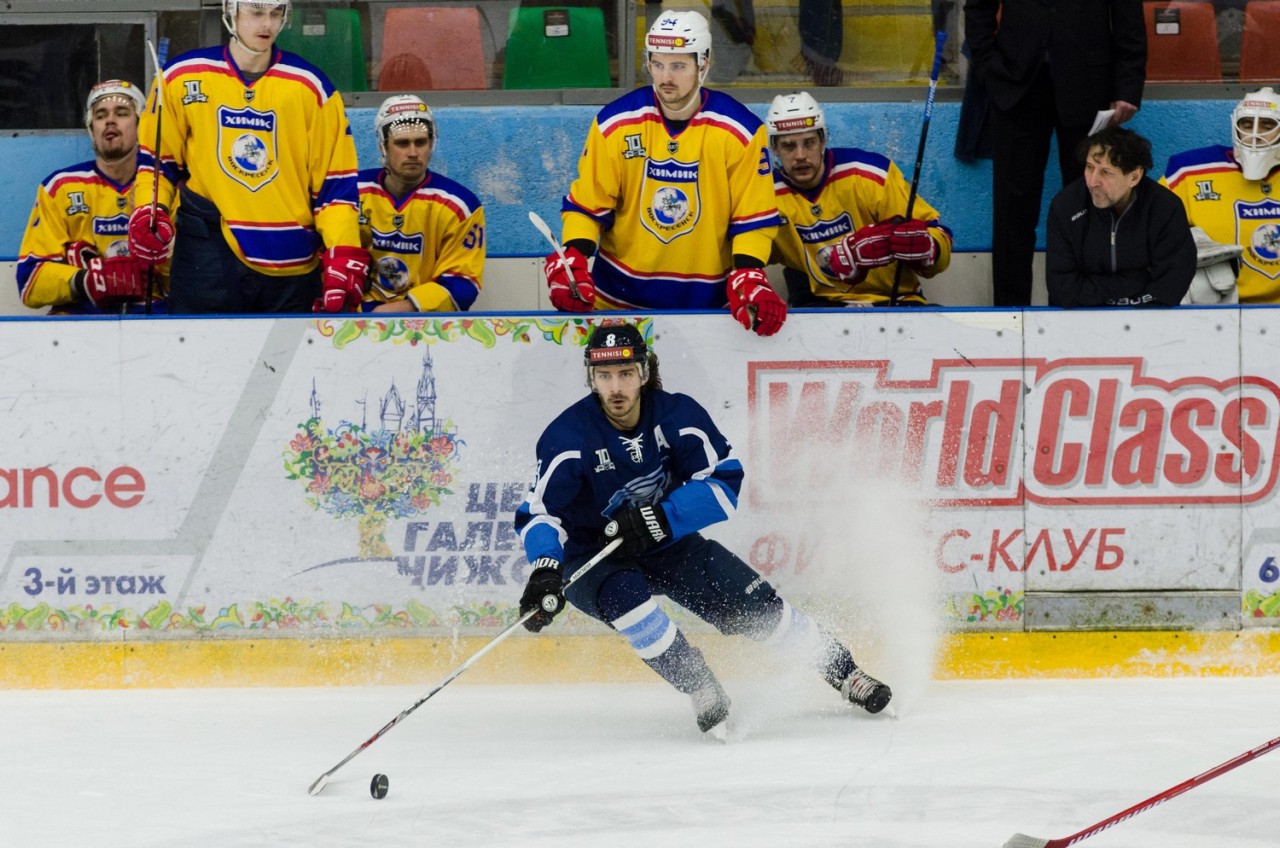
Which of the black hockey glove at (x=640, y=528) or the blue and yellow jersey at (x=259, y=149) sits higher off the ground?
the blue and yellow jersey at (x=259, y=149)

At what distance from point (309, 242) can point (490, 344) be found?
26.2 inches

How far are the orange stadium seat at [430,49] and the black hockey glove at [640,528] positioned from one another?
231 centimetres

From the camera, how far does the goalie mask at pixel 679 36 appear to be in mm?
4688

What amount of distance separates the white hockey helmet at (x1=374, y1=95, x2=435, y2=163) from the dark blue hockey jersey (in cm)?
144

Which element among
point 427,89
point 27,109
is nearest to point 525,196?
point 427,89

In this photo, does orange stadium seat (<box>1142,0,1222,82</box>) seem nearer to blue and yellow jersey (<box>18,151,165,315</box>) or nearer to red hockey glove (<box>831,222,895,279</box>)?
red hockey glove (<box>831,222,895,279</box>)

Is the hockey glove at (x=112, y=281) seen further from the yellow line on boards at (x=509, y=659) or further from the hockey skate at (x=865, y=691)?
the hockey skate at (x=865, y=691)

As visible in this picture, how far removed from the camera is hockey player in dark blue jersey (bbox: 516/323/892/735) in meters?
4.02

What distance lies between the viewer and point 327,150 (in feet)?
15.8

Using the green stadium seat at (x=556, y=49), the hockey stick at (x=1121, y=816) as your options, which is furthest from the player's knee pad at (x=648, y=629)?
the green stadium seat at (x=556, y=49)

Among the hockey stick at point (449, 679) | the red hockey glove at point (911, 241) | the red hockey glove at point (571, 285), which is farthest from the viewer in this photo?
the red hockey glove at point (911, 241)

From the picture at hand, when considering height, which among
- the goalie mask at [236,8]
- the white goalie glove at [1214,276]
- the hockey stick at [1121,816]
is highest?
the goalie mask at [236,8]

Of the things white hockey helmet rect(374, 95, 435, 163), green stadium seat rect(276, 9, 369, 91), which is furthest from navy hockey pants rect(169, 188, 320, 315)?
green stadium seat rect(276, 9, 369, 91)

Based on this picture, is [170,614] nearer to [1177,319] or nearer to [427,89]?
[427,89]
